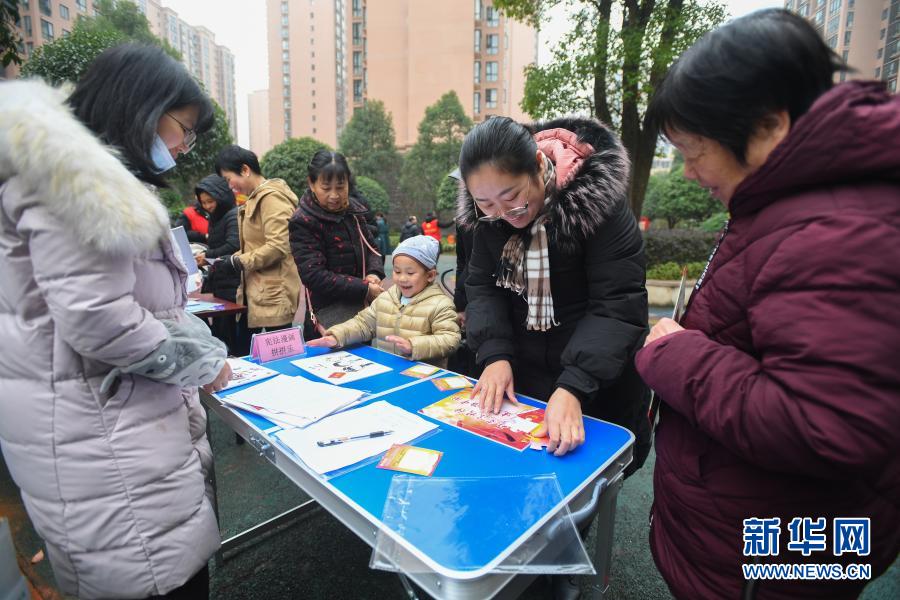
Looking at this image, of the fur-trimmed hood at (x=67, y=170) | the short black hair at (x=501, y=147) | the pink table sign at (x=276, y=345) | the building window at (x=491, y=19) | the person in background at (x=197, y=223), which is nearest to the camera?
the fur-trimmed hood at (x=67, y=170)

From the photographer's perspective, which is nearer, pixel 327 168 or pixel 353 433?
pixel 353 433

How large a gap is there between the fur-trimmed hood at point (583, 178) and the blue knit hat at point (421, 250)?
0.90 metres

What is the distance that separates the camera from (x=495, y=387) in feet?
5.05

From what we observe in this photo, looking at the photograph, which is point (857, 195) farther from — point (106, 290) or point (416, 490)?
point (106, 290)

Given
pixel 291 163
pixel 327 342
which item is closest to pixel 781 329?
pixel 327 342

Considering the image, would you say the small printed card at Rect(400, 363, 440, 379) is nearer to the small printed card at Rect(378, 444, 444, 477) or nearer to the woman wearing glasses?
the woman wearing glasses

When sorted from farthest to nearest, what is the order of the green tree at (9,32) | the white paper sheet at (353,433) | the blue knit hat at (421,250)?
the green tree at (9,32), the blue knit hat at (421,250), the white paper sheet at (353,433)

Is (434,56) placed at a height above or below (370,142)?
above

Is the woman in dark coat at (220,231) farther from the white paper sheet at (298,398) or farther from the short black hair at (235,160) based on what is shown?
the white paper sheet at (298,398)

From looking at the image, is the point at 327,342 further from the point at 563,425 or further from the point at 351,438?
the point at 563,425

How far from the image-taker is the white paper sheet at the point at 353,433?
3.97 ft

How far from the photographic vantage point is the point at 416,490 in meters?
1.07

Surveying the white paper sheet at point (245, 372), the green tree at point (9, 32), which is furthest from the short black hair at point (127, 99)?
the green tree at point (9, 32)

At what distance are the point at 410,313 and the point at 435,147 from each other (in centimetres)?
2391
